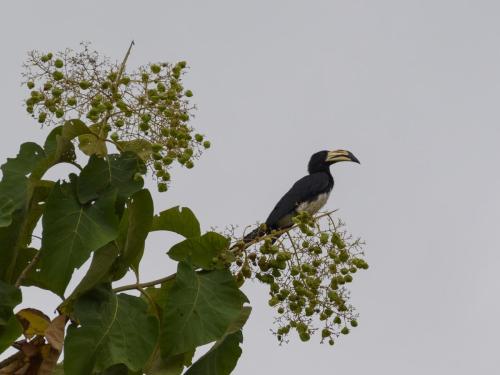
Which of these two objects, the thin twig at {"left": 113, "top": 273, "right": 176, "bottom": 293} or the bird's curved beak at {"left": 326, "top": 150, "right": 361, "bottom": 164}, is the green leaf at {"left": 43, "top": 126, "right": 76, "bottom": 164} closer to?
the thin twig at {"left": 113, "top": 273, "right": 176, "bottom": 293}

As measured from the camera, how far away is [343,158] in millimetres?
9289

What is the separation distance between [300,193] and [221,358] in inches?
225

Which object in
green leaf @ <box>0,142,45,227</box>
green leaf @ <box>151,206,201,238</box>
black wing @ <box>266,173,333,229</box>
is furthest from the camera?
black wing @ <box>266,173,333,229</box>

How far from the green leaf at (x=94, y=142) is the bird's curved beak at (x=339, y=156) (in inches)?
239

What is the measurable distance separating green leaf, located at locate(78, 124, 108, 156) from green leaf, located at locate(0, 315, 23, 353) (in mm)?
606

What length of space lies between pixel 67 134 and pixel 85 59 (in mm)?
398

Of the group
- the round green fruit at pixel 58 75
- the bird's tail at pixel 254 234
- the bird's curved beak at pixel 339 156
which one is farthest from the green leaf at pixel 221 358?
the bird's curved beak at pixel 339 156

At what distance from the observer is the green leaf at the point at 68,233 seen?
8.65 ft

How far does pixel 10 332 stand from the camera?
2707mm

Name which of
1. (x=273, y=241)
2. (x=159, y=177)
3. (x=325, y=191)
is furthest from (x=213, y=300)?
(x=325, y=191)

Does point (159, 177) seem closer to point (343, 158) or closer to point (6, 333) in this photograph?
point (6, 333)

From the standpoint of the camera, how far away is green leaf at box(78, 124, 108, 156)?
2965 millimetres

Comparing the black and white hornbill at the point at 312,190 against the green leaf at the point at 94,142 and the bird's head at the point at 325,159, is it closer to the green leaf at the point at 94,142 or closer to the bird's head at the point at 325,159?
the bird's head at the point at 325,159

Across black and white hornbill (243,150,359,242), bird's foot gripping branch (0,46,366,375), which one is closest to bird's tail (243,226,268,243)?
bird's foot gripping branch (0,46,366,375)
